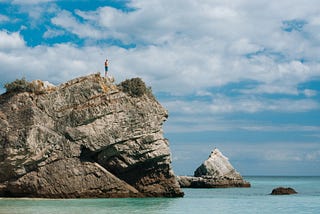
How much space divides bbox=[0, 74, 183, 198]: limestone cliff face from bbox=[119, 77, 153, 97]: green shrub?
49 cm

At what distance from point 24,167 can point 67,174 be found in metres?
3.50

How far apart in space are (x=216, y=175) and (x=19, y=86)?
4060cm

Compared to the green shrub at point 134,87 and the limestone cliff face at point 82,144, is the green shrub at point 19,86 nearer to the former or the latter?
the limestone cliff face at point 82,144

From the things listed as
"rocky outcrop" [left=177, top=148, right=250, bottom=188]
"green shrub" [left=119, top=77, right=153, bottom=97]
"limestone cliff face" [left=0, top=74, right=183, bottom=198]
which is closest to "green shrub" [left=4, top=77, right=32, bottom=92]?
"limestone cliff face" [left=0, top=74, right=183, bottom=198]

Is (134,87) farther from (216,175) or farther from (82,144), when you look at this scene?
(216,175)

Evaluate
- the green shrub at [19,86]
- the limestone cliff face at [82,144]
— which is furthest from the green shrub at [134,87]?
the green shrub at [19,86]

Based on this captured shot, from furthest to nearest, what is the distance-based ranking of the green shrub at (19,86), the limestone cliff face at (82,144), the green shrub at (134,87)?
the green shrub at (134,87), the green shrub at (19,86), the limestone cliff face at (82,144)

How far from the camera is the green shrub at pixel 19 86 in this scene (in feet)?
145

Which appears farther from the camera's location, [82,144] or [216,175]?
[216,175]

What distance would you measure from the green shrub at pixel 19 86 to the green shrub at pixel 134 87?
7.96m

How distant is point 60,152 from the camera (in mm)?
43031

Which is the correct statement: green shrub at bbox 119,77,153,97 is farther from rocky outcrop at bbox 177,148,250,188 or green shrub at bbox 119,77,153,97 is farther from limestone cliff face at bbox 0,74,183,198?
rocky outcrop at bbox 177,148,250,188

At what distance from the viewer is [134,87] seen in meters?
45.9

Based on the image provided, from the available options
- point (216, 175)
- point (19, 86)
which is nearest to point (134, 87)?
point (19, 86)
